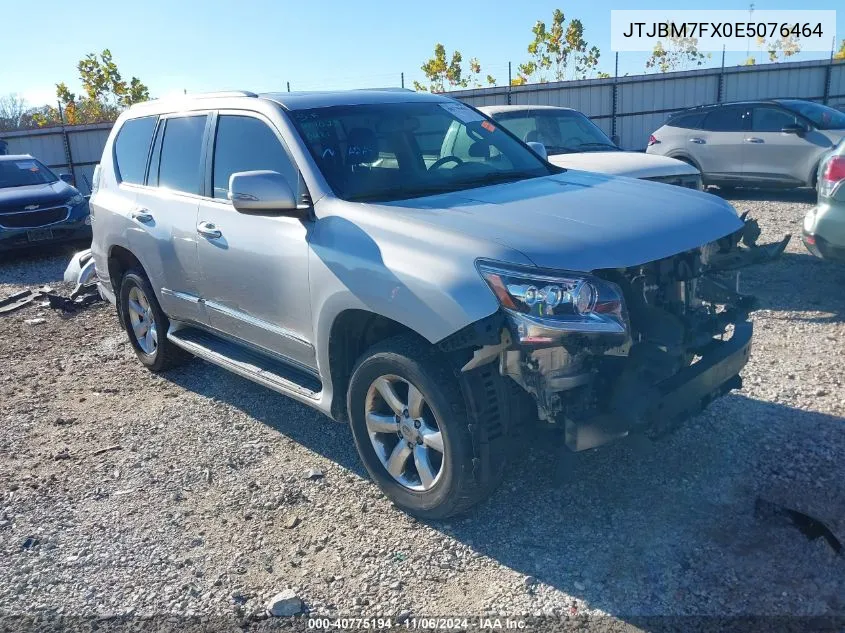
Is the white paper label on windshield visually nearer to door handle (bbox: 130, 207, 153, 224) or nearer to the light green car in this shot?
door handle (bbox: 130, 207, 153, 224)

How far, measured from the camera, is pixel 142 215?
5.29 metres

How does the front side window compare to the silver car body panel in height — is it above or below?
below

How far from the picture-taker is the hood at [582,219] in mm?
3127

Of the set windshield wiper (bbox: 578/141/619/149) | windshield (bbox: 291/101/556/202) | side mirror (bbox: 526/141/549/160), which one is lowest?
windshield wiper (bbox: 578/141/619/149)

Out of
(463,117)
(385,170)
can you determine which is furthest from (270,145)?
(463,117)

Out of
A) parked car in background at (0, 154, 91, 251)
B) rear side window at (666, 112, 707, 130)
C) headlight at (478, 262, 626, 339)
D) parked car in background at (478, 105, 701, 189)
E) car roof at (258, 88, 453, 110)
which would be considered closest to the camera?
headlight at (478, 262, 626, 339)

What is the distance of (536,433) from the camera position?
132 inches

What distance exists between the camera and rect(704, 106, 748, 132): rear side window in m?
12.3

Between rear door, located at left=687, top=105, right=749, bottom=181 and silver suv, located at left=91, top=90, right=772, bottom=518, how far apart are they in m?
8.65

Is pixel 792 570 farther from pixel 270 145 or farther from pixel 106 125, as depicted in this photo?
pixel 106 125

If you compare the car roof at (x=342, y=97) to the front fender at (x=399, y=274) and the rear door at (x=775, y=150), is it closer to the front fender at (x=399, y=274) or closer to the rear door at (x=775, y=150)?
the front fender at (x=399, y=274)

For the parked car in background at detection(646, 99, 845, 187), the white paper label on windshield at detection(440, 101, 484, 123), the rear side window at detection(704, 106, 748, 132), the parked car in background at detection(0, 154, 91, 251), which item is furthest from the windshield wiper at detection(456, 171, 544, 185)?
the parked car in background at detection(0, 154, 91, 251)

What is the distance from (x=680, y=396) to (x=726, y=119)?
10644mm

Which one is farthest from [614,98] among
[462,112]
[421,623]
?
[421,623]
